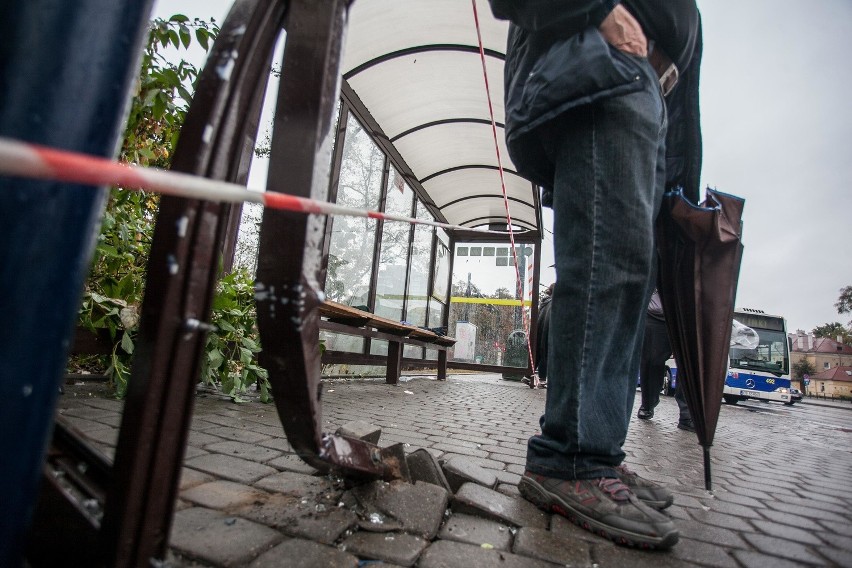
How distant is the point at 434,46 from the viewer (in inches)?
214

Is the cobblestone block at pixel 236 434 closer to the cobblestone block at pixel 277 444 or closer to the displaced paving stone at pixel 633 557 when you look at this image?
the cobblestone block at pixel 277 444

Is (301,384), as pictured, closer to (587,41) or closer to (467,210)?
(587,41)

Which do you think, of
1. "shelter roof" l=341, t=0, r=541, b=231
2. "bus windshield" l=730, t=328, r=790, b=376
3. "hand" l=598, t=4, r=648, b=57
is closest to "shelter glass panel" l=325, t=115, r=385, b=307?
"shelter roof" l=341, t=0, r=541, b=231

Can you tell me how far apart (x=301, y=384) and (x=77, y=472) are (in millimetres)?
358

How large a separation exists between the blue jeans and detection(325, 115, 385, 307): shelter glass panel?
14.8ft

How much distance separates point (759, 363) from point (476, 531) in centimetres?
1815

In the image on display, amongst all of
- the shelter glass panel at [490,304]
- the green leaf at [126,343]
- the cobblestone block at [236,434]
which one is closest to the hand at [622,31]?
the cobblestone block at [236,434]

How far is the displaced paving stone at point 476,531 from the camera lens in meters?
1.16

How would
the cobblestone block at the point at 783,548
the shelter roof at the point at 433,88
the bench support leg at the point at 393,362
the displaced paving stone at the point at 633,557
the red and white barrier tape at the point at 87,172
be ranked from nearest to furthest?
1. the red and white barrier tape at the point at 87,172
2. the displaced paving stone at the point at 633,557
3. the cobblestone block at the point at 783,548
4. the shelter roof at the point at 433,88
5. the bench support leg at the point at 393,362

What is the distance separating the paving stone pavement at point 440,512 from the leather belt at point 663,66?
1545 mm

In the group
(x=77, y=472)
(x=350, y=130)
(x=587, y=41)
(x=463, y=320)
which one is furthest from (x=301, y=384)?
(x=463, y=320)

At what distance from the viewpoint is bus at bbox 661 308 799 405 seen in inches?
577

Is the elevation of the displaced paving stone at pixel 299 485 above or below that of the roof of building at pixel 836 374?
below

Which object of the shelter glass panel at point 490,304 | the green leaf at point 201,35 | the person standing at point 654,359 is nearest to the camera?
the green leaf at point 201,35
